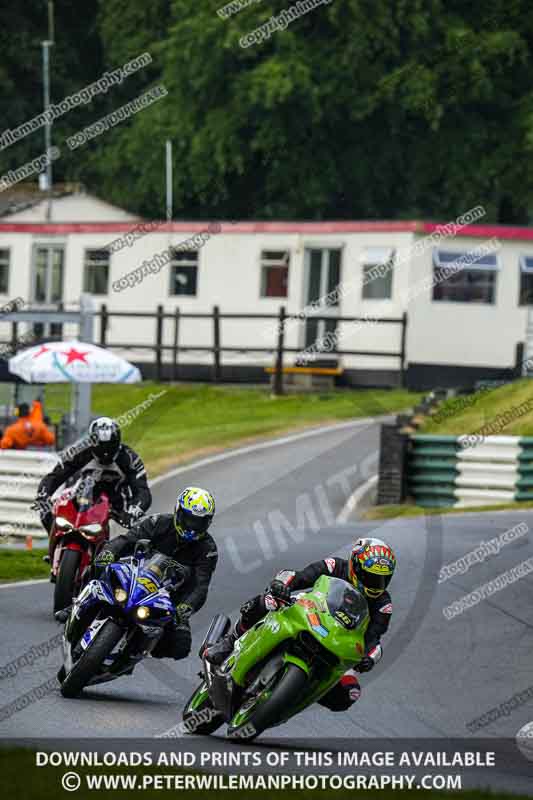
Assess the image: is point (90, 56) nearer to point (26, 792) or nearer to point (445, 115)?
point (445, 115)

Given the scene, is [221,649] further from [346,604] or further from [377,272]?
[377,272]

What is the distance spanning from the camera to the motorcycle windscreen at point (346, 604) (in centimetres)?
929

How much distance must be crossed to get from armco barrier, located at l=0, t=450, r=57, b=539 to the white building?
16.0 metres

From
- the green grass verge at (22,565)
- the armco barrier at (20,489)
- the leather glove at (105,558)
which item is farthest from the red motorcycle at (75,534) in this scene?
the armco barrier at (20,489)

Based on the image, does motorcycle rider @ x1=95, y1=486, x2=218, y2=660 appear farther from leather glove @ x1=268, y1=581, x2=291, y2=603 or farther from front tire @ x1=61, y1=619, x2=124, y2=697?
leather glove @ x1=268, y1=581, x2=291, y2=603

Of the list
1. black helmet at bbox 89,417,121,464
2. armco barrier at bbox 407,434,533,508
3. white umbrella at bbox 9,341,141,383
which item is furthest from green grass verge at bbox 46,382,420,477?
black helmet at bbox 89,417,121,464

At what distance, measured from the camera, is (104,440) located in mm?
13531

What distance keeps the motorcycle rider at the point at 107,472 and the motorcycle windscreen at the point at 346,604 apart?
4348 mm

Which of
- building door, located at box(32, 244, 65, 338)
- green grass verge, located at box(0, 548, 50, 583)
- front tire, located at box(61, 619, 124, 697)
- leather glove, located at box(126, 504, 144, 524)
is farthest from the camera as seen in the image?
building door, located at box(32, 244, 65, 338)

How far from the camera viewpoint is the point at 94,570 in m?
11.0

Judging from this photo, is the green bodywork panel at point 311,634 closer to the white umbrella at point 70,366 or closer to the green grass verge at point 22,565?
the green grass verge at point 22,565

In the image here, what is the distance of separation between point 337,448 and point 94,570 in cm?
1678

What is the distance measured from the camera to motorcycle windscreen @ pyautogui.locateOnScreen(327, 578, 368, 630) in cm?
929

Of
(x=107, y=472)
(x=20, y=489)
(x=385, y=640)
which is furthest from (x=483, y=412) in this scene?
(x=107, y=472)
